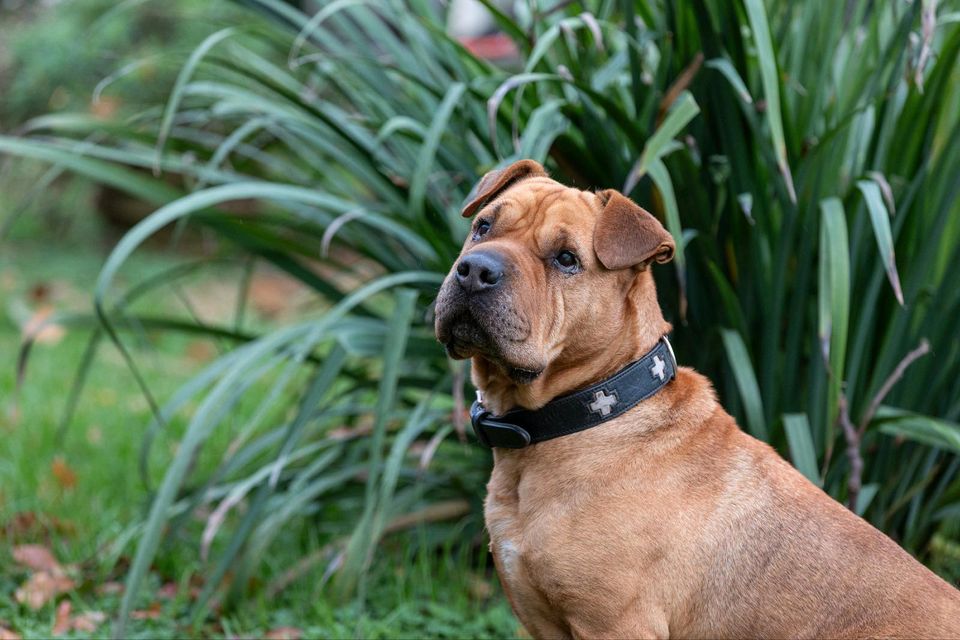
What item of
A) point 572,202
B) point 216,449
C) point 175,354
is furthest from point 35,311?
point 572,202

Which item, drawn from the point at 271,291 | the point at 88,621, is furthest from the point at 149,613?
the point at 271,291

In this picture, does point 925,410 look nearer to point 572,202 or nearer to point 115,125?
point 572,202

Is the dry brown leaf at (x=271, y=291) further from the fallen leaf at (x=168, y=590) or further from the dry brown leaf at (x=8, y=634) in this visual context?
the dry brown leaf at (x=8, y=634)

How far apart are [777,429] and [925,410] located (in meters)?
0.53

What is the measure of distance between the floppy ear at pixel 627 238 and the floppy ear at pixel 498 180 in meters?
0.39

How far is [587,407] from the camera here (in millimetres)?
2787

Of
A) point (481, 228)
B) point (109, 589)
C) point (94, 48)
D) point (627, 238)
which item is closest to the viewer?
point (627, 238)

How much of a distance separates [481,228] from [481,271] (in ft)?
1.22

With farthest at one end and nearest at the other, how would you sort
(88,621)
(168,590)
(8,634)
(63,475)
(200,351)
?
(200,351) → (63,475) → (168,590) → (88,621) → (8,634)

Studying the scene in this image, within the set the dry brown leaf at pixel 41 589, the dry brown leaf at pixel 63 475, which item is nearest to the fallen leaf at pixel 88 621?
the dry brown leaf at pixel 41 589

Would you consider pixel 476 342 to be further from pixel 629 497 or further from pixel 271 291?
pixel 271 291

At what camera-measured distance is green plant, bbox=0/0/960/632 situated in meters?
3.50

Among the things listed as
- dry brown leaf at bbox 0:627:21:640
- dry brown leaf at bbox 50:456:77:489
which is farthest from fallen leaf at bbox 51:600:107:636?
dry brown leaf at bbox 50:456:77:489

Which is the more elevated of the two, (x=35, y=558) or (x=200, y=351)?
(x=35, y=558)
